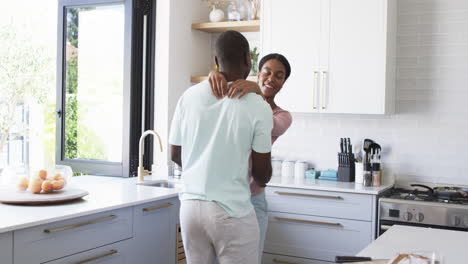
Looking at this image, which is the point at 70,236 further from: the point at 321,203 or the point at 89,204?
the point at 321,203

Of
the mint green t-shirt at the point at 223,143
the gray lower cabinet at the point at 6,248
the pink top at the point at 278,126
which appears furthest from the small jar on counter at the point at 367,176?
the gray lower cabinet at the point at 6,248

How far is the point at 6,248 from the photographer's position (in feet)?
8.07

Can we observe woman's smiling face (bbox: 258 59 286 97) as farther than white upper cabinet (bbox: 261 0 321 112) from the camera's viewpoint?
No

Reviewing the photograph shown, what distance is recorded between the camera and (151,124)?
15.5 ft

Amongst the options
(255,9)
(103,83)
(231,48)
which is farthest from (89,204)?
(255,9)

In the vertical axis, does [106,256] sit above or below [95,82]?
below

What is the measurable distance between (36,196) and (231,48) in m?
1.57

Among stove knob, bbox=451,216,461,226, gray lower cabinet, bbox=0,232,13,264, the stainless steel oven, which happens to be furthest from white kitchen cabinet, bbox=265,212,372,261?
gray lower cabinet, bbox=0,232,13,264

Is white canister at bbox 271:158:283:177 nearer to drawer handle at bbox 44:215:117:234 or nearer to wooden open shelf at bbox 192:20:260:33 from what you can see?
wooden open shelf at bbox 192:20:260:33

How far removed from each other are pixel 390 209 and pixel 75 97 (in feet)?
8.53

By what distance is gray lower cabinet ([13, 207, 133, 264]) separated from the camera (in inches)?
101

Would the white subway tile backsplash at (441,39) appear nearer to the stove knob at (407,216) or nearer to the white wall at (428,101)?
the white wall at (428,101)

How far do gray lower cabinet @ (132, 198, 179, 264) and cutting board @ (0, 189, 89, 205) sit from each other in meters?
0.36

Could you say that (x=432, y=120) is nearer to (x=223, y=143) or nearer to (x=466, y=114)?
(x=466, y=114)
